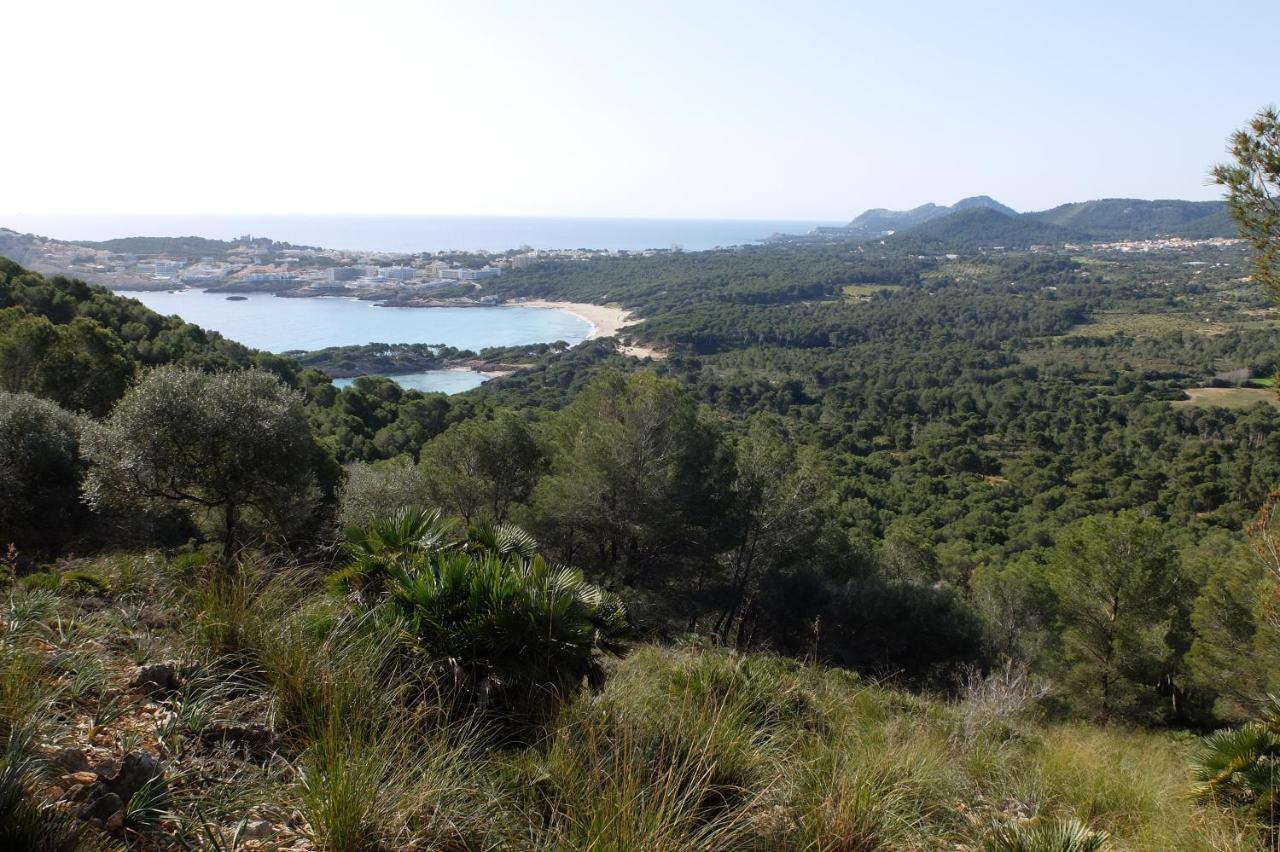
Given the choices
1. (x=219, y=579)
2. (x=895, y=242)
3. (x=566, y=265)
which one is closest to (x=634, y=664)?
(x=219, y=579)

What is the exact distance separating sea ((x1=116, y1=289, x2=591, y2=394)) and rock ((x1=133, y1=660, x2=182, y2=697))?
1734 inches

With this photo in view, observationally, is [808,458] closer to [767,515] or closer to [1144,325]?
[767,515]

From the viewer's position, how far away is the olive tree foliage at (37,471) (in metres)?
8.46

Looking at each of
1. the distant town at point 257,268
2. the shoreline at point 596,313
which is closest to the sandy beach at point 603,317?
the shoreline at point 596,313

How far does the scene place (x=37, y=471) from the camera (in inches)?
357

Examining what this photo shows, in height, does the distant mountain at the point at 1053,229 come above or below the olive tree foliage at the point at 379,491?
above

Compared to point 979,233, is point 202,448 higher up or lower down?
lower down

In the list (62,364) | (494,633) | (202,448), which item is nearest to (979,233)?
(62,364)

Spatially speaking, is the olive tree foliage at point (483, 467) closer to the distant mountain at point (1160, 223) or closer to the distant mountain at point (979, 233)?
the distant mountain at point (979, 233)

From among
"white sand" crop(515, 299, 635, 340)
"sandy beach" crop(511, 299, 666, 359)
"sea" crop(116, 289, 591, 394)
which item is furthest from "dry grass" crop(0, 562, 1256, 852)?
"white sand" crop(515, 299, 635, 340)

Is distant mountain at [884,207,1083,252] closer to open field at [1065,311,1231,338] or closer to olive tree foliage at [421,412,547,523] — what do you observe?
open field at [1065,311,1231,338]

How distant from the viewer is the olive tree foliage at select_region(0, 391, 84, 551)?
333 inches

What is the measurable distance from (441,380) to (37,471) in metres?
40.7

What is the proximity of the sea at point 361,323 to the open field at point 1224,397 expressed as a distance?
1873 inches
